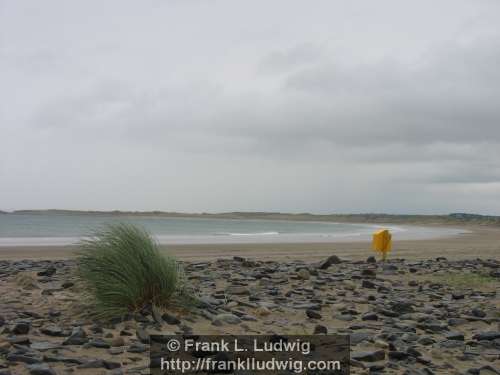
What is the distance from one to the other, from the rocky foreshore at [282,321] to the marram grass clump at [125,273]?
249 millimetres

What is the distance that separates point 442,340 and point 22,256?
17418 mm

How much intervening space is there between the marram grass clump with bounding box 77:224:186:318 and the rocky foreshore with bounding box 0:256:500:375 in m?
0.25

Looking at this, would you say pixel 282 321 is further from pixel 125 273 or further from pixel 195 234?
pixel 195 234

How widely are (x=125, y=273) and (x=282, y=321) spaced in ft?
6.80

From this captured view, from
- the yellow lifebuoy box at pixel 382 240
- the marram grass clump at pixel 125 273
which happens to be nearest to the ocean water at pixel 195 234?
the marram grass clump at pixel 125 273

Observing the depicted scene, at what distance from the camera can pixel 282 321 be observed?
6.28 metres

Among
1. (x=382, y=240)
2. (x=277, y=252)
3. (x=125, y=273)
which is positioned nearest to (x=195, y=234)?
(x=277, y=252)

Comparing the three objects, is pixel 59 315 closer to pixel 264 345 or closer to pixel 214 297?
pixel 214 297

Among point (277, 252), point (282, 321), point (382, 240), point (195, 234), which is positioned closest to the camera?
point (282, 321)

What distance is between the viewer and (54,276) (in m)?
10.1

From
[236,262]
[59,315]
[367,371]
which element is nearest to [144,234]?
[59,315]

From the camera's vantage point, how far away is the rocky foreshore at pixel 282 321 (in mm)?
4672

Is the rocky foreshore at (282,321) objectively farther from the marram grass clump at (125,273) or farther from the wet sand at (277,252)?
the wet sand at (277,252)

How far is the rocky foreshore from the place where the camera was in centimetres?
467
